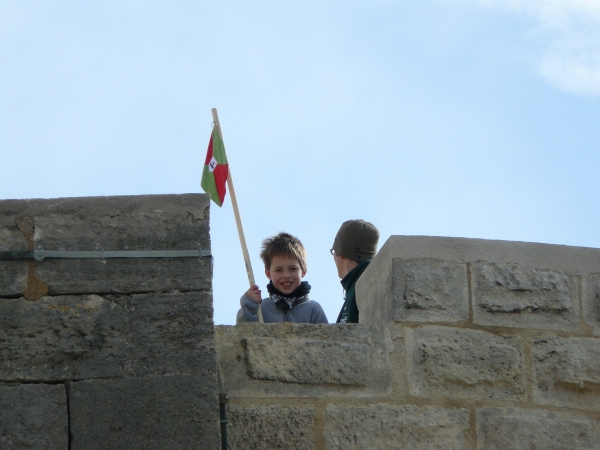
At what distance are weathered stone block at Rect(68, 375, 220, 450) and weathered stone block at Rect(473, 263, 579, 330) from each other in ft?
4.20

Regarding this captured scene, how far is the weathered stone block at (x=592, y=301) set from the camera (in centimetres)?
443

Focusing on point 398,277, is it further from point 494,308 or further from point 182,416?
point 182,416

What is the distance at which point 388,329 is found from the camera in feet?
13.8

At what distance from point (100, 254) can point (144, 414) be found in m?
0.56

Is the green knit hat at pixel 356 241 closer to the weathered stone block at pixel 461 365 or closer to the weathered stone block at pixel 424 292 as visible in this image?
the weathered stone block at pixel 424 292

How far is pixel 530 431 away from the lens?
13.7 feet

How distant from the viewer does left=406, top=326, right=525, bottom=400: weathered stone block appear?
13.7 feet

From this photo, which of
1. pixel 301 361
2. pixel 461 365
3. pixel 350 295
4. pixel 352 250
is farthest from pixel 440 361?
pixel 352 250

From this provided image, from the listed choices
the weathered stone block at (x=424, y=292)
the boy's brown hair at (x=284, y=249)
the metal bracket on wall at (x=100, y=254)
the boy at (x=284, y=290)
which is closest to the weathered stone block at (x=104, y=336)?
the metal bracket on wall at (x=100, y=254)

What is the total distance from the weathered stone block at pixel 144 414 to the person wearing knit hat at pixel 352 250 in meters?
1.64

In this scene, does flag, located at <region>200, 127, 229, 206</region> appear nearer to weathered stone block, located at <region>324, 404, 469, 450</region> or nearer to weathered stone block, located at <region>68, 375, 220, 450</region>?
weathered stone block, located at <region>324, 404, 469, 450</region>

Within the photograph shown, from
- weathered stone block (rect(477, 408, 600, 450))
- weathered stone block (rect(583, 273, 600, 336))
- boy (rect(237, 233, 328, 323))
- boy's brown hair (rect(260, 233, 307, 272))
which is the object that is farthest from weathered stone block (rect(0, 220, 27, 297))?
weathered stone block (rect(583, 273, 600, 336))

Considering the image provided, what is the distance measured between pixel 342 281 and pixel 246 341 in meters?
1.21

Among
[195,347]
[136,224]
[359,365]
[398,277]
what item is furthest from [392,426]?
[136,224]
